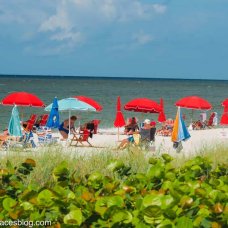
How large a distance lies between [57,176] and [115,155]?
287cm

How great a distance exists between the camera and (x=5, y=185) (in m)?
3.24

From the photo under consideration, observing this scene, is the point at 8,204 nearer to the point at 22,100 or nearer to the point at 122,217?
the point at 122,217

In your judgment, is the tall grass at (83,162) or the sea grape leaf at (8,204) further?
the tall grass at (83,162)

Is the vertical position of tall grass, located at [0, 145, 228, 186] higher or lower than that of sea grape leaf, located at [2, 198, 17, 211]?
lower

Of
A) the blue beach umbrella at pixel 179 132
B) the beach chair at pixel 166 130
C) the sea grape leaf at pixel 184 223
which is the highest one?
the sea grape leaf at pixel 184 223

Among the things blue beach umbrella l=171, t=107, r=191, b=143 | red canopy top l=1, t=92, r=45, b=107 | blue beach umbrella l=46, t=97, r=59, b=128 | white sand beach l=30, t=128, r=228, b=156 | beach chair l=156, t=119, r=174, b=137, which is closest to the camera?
white sand beach l=30, t=128, r=228, b=156

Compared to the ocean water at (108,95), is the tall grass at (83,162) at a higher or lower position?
higher

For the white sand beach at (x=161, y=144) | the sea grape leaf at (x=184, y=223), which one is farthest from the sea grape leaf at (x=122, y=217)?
the white sand beach at (x=161, y=144)

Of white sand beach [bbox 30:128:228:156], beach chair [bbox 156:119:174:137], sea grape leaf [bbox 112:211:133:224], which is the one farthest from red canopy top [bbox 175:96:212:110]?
sea grape leaf [bbox 112:211:133:224]

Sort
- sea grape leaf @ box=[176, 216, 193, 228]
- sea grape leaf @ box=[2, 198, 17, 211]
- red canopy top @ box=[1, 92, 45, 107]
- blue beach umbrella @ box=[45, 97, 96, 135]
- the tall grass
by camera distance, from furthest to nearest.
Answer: red canopy top @ box=[1, 92, 45, 107]
blue beach umbrella @ box=[45, 97, 96, 135]
the tall grass
sea grape leaf @ box=[2, 198, 17, 211]
sea grape leaf @ box=[176, 216, 193, 228]

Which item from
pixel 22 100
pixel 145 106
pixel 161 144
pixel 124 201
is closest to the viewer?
pixel 124 201

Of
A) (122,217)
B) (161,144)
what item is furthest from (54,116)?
(122,217)

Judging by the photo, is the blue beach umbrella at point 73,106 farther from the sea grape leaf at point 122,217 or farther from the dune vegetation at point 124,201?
the sea grape leaf at point 122,217

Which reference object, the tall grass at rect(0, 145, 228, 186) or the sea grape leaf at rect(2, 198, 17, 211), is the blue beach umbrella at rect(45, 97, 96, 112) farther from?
the sea grape leaf at rect(2, 198, 17, 211)
